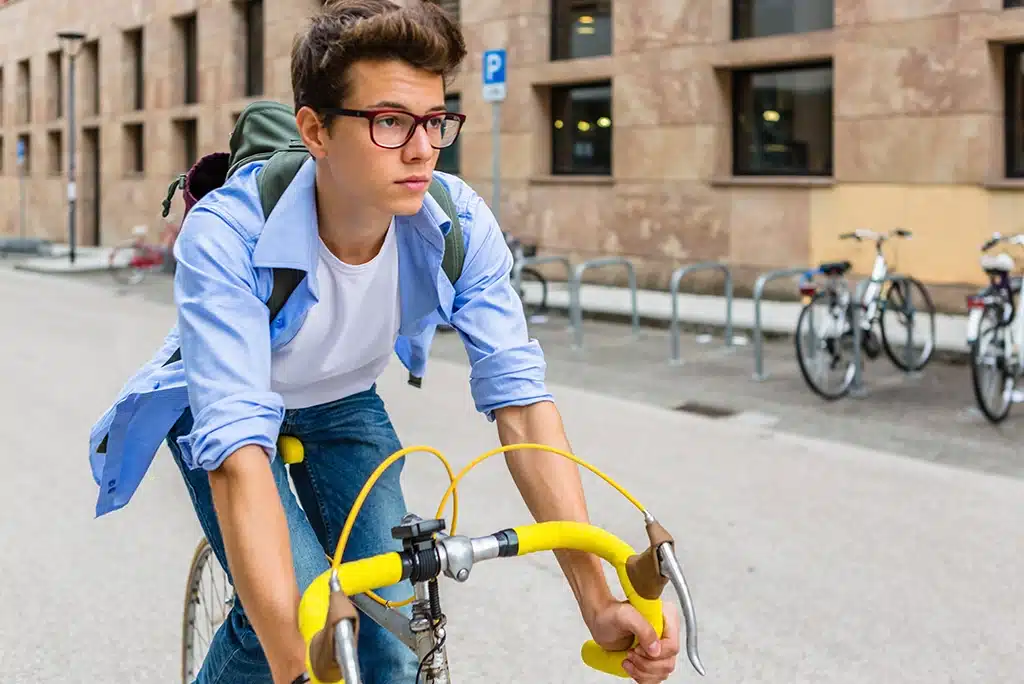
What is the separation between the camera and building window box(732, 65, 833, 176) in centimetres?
1515

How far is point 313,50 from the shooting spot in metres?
1.96

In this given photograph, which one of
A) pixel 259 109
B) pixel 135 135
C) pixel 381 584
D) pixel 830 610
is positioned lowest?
pixel 830 610

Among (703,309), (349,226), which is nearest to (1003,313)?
(703,309)

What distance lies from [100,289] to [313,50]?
1935cm

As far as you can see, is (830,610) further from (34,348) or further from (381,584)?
(34,348)

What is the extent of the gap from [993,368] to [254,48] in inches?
810

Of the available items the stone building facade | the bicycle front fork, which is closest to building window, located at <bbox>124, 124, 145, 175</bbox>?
the stone building facade

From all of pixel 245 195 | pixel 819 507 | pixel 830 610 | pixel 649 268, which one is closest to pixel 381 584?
pixel 245 195

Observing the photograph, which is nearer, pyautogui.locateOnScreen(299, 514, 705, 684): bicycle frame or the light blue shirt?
pyautogui.locateOnScreen(299, 514, 705, 684): bicycle frame

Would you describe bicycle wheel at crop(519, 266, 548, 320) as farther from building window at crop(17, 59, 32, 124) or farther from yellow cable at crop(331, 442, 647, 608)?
building window at crop(17, 59, 32, 124)

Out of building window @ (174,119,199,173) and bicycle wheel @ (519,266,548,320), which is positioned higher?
building window @ (174,119,199,173)

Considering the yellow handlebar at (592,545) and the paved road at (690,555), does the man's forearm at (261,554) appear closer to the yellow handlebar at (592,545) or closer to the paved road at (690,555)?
the yellow handlebar at (592,545)

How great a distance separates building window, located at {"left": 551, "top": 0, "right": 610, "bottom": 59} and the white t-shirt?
1594 centimetres

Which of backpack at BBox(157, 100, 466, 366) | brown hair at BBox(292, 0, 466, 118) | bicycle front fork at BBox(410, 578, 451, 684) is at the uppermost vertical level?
brown hair at BBox(292, 0, 466, 118)
